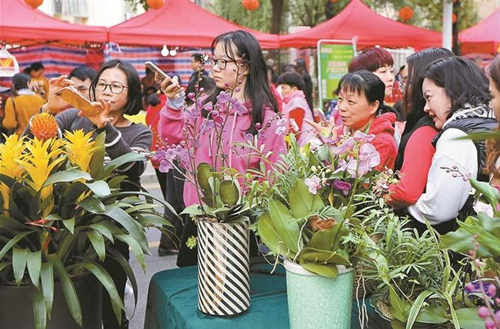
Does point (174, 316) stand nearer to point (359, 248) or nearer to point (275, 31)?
point (359, 248)

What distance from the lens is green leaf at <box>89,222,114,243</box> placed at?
4.56ft

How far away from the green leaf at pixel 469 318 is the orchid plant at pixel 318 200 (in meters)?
0.25

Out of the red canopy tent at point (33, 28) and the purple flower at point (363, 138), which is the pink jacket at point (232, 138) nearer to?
the purple flower at point (363, 138)

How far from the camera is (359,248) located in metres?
1.18

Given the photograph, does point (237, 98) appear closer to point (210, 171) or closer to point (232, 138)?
point (232, 138)

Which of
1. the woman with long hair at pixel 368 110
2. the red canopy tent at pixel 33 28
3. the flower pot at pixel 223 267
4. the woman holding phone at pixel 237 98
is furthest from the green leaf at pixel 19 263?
the red canopy tent at pixel 33 28

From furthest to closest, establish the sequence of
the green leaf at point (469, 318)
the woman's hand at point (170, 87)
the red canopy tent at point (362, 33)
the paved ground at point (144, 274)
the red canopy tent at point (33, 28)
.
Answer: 1. the red canopy tent at point (362, 33)
2. the red canopy tent at point (33, 28)
3. the paved ground at point (144, 274)
4. the woman's hand at point (170, 87)
5. the green leaf at point (469, 318)

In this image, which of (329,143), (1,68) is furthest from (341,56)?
(329,143)

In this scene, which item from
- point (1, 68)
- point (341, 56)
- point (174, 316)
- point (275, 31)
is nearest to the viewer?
point (174, 316)

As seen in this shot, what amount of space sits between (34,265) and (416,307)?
0.91m

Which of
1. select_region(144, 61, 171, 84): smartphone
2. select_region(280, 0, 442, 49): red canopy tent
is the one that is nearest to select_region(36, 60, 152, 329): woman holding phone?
select_region(144, 61, 171, 84): smartphone

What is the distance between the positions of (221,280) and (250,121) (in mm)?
830

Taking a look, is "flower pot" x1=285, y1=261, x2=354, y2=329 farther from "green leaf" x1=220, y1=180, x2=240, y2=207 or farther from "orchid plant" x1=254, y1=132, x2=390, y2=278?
"green leaf" x1=220, y1=180, x2=240, y2=207

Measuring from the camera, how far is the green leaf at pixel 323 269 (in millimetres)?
1124
